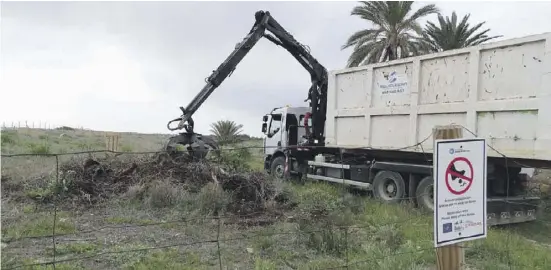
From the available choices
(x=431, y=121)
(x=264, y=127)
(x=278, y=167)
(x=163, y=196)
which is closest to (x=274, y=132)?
(x=264, y=127)

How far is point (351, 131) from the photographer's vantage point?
11648 millimetres

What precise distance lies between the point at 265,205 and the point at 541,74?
5081 mm

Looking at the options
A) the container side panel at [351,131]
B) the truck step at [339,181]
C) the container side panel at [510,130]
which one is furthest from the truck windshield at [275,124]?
the container side panel at [510,130]

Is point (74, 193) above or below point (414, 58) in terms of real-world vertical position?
below

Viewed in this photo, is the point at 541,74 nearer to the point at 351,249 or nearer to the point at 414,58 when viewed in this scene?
the point at 414,58

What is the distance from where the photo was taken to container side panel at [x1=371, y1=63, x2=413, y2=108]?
32.7 ft

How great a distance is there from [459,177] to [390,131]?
7.10 metres

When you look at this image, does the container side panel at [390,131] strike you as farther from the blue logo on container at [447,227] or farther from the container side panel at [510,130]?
the blue logo on container at [447,227]

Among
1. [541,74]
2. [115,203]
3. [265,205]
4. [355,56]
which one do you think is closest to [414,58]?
[541,74]

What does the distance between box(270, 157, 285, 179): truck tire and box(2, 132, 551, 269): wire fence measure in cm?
245

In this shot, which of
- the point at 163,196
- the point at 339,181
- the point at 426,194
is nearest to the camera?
the point at 163,196

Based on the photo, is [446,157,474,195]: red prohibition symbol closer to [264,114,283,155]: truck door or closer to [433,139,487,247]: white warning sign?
[433,139,487,247]: white warning sign

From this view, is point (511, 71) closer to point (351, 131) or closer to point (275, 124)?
point (351, 131)

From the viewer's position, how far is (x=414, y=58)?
9.72m
